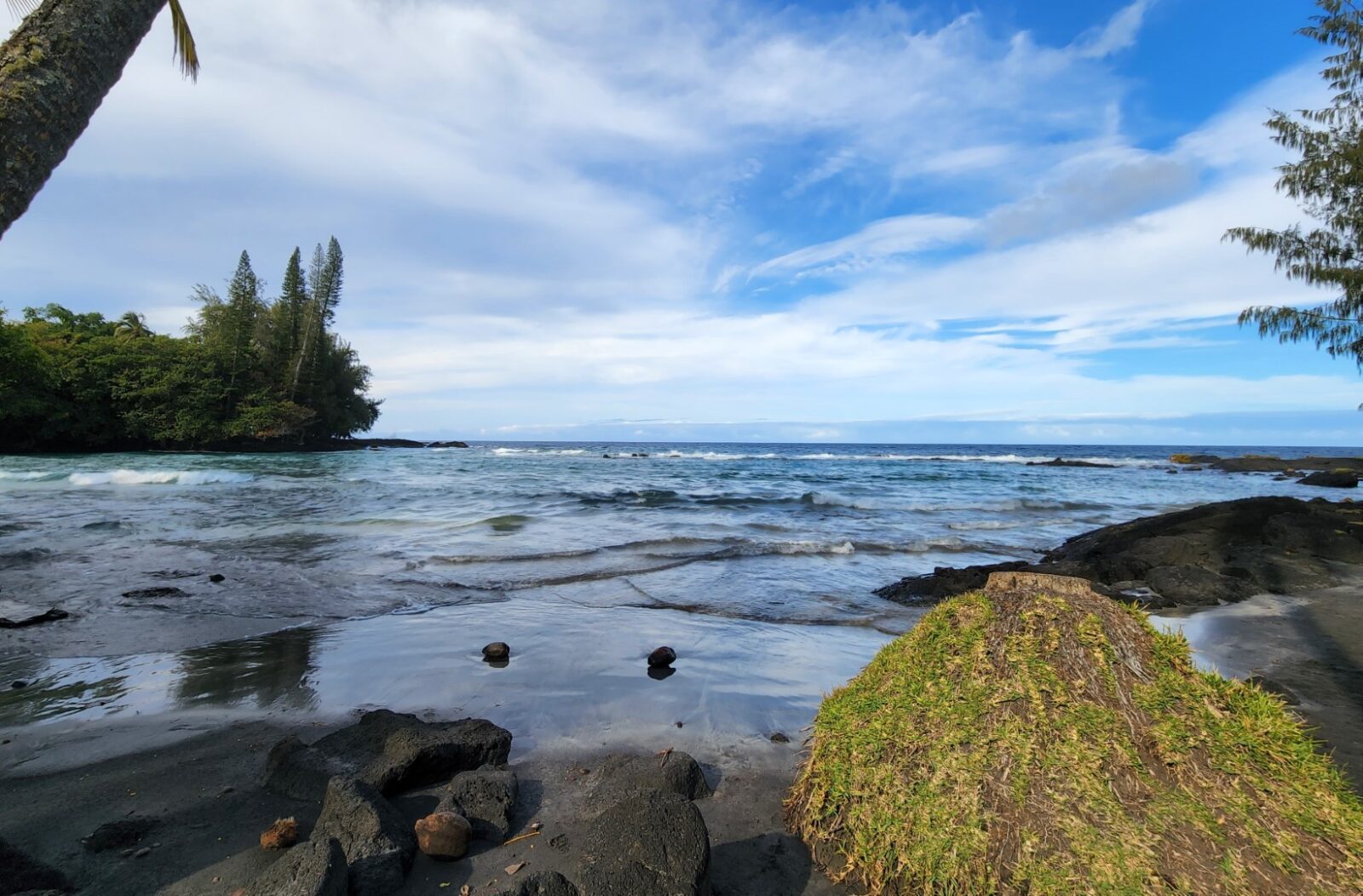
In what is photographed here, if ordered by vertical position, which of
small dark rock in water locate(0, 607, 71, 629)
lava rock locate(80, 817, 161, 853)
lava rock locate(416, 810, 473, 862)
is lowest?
small dark rock in water locate(0, 607, 71, 629)

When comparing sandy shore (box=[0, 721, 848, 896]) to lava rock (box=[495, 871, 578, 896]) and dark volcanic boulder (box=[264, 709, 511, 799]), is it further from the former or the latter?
lava rock (box=[495, 871, 578, 896])

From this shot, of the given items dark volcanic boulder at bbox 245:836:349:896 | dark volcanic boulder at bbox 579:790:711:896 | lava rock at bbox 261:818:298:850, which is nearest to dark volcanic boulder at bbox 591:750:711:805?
dark volcanic boulder at bbox 579:790:711:896

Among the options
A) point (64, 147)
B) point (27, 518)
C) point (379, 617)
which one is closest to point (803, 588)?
point (379, 617)

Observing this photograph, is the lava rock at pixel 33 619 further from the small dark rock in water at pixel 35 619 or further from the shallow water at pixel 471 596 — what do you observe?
the shallow water at pixel 471 596

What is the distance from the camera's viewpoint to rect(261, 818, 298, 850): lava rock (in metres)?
2.70

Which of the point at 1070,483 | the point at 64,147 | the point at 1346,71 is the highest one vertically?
the point at 1346,71

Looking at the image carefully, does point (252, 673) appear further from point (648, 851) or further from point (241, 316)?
point (241, 316)

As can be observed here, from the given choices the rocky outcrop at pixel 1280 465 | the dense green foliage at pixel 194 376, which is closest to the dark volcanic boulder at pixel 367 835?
the dense green foliage at pixel 194 376

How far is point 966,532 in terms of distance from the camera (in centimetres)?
1509

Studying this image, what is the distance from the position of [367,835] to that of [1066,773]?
261 centimetres

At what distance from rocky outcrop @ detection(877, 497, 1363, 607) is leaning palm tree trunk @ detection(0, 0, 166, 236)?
8.49 m

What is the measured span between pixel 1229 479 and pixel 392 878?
1749 inches

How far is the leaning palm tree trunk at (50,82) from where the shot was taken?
2.80m

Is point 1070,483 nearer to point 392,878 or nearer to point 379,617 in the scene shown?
point 379,617
